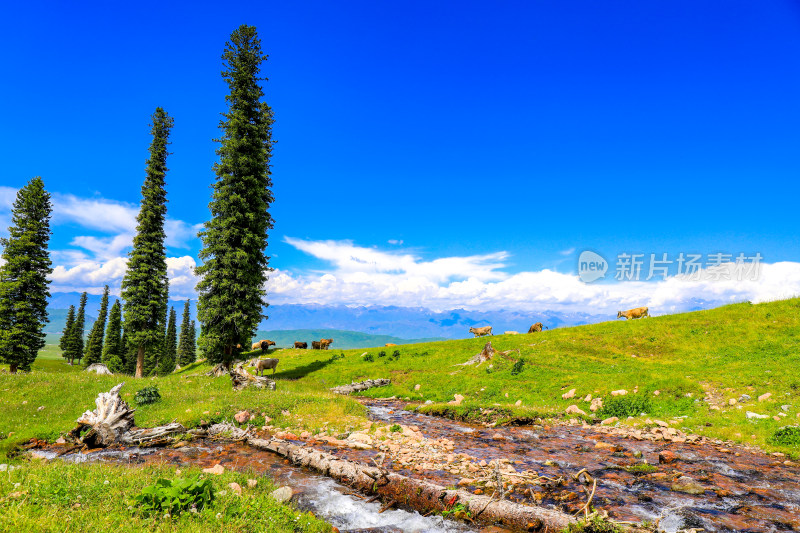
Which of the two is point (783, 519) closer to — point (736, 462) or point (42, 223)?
point (736, 462)

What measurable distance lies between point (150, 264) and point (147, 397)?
91.0 feet

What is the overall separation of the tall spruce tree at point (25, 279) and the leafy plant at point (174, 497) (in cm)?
4296

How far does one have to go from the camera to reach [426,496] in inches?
350

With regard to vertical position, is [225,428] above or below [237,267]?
below

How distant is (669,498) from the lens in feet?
30.7

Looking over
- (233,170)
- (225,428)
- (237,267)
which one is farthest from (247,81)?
(225,428)

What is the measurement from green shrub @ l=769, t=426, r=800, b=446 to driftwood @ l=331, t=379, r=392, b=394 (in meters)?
23.6

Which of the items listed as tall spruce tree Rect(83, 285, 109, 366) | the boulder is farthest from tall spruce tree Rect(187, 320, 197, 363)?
the boulder

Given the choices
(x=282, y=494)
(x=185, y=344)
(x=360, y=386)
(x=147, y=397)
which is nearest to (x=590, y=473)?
(x=282, y=494)

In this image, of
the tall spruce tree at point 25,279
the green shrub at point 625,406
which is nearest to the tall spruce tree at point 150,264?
the tall spruce tree at point 25,279

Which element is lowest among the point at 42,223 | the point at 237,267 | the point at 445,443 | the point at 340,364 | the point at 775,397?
the point at 340,364

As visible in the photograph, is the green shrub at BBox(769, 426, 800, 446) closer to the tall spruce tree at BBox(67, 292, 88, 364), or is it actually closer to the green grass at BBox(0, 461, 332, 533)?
the green grass at BBox(0, 461, 332, 533)

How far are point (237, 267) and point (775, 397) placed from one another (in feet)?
118

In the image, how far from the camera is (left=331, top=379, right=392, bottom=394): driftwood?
97.1ft
